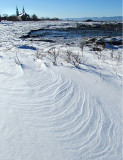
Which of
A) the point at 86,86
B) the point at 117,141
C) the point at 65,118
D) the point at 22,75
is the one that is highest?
the point at 22,75

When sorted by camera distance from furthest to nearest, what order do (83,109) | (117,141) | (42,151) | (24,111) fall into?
(83,109), (24,111), (117,141), (42,151)

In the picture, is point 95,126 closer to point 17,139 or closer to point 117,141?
point 117,141

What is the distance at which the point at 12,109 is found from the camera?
139 cm

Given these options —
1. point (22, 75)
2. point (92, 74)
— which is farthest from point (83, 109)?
point (22, 75)

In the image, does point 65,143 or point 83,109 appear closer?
point 65,143

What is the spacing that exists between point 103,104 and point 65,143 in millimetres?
809

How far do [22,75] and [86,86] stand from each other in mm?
1217

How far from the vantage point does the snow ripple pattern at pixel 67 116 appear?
1044 mm

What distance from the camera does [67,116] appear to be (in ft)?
4.52

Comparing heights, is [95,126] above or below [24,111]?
below

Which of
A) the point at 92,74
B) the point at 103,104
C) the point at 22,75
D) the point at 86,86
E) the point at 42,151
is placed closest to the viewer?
the point at 42,151

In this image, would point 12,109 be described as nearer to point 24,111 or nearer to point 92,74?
point 24,111

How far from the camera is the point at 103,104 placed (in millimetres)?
1625

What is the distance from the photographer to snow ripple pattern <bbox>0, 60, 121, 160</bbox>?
1044 millimetres
